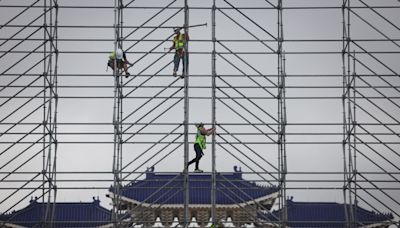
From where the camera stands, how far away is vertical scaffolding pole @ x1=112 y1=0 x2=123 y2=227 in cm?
A: 2327

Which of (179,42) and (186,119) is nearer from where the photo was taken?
(186,119)

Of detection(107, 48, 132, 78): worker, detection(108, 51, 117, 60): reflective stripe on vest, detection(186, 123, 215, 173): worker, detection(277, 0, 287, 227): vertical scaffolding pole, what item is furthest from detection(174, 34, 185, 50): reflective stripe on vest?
detection(277, 0, 287, 227): vertical scaffolding pole

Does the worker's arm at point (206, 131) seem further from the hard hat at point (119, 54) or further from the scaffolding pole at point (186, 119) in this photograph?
the hard hat at point (119, 54)

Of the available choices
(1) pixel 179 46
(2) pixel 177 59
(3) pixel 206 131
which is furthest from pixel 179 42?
(3) pixel 206 131

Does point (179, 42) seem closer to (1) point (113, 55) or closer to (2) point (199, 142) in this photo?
(1) point (113, 55)

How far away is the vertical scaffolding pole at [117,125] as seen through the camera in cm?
2327

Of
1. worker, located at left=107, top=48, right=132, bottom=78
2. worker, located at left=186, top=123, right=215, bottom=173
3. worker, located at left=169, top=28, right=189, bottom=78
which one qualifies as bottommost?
worker, located at left=186, top=123, right=215, bottom=173

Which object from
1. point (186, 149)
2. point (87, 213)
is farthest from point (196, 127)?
point (87, 213)

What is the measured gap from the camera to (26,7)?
25.3 meters

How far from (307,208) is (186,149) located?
21.5 m

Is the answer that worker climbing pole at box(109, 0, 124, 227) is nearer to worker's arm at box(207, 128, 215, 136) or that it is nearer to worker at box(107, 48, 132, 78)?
worker at box(107, 48, 132, 78)

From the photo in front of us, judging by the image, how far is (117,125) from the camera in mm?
23781

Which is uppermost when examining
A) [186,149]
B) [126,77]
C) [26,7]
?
[26,7]

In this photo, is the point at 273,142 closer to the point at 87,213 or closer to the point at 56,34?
the point at 56,34
